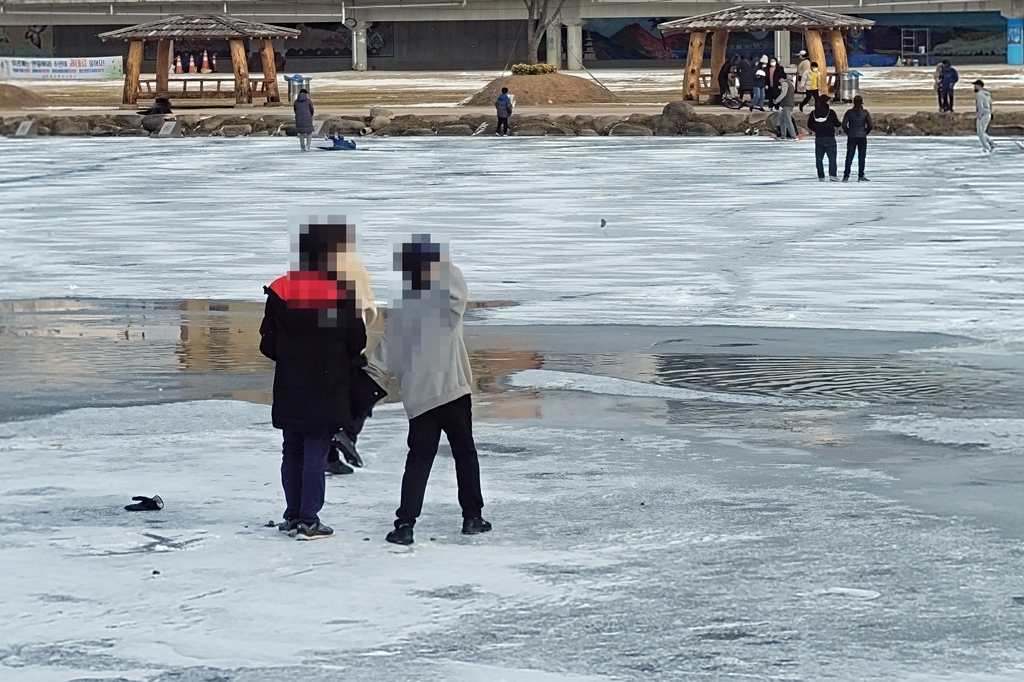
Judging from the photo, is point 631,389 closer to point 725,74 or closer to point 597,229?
point 597,229

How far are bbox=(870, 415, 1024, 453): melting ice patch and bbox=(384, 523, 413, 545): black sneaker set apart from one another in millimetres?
3089

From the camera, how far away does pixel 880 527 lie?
6.65 m

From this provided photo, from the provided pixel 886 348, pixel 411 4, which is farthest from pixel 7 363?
pixel 411 4

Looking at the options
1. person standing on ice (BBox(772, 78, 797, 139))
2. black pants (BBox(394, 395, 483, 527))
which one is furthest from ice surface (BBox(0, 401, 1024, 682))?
person standing on ice (BBox(772, 78, 797, 139))

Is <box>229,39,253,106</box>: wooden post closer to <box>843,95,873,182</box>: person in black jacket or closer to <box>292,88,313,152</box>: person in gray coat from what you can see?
<box>292,88,313,152</box>: person in gray coat

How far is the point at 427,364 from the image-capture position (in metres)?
6.29

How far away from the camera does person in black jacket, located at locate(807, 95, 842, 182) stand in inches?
999

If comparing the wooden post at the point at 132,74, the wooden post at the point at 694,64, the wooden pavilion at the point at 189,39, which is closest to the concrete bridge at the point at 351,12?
the wooden post at the point at 694,64

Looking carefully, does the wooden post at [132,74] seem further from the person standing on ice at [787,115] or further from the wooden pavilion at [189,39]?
the person standing on ice at [787,115]

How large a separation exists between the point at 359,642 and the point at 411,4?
6382cm

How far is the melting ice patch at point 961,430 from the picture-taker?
325 inches

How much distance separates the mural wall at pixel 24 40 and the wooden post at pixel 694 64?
1342 inches

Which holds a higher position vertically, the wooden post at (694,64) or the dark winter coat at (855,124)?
the wooden post at (694,64)

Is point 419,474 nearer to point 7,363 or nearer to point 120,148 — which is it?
point 7,363
